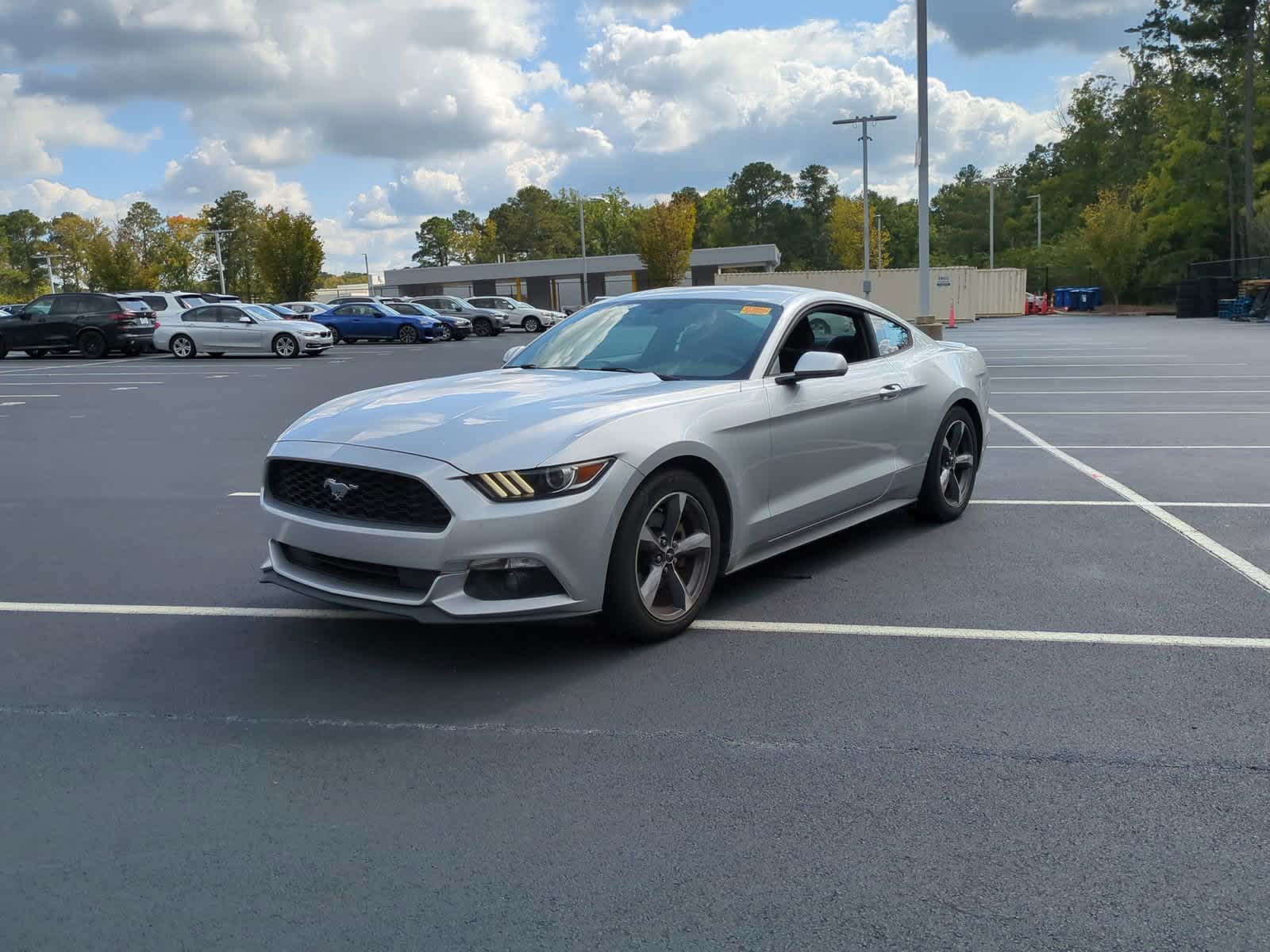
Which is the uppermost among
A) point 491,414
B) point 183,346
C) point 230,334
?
point 230,334

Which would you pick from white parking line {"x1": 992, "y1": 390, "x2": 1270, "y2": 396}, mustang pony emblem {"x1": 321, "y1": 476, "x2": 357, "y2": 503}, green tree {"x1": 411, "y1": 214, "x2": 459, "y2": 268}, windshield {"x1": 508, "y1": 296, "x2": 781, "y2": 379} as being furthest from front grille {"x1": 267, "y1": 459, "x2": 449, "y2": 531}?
green tree {"x1": 411, "y1": 214, "x2": 459, "y2": 268}

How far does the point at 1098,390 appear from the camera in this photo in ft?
51.9

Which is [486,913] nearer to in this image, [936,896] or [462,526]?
[936,896]

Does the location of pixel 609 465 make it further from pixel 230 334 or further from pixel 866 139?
pixel 866 139

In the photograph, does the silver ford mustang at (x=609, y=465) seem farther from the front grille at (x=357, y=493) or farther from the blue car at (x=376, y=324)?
the blue car at (x=376, y=324)

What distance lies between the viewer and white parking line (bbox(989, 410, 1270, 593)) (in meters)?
5.79

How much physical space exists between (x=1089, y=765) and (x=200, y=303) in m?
32.2

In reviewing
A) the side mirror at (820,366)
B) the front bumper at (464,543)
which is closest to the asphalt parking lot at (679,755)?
the front bumper at (464,543)

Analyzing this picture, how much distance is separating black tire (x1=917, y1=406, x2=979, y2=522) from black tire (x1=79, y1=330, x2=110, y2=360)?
27506 millimetres

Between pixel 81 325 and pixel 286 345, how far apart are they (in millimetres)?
5276

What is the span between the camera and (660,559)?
190 inches

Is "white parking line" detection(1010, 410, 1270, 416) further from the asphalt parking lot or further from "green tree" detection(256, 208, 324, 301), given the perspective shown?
"green tree" detection(256, 208, 324, 301)

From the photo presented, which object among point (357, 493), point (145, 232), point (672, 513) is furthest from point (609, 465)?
point (145, 232)

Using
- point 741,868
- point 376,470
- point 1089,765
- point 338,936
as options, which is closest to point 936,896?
point 741,868
